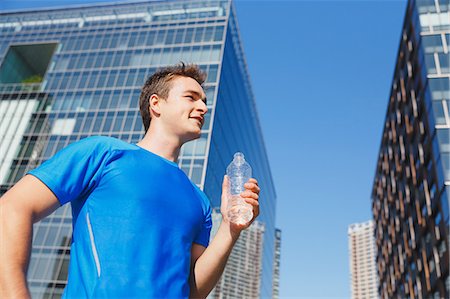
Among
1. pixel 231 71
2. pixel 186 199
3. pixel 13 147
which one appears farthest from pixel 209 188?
pixel 186 199

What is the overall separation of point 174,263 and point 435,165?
2982 cm

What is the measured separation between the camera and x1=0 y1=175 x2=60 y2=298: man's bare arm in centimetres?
144

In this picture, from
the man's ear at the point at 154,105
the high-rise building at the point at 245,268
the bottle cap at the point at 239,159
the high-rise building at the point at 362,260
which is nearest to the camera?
the man's ear at the point at 154,105

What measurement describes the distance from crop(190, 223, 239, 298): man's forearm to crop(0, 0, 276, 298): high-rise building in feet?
91.4

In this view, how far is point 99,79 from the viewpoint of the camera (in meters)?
38.5

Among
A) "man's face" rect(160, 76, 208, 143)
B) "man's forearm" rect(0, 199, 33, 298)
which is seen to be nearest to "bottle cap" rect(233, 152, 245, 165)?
"man's face" rect(160, 76, 208, 143)

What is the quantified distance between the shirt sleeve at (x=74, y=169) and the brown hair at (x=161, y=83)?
651 mm

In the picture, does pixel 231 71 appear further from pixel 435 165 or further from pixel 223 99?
pixel 435 165

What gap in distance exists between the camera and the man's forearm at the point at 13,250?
4.67 ft

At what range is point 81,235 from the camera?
1.80 metres

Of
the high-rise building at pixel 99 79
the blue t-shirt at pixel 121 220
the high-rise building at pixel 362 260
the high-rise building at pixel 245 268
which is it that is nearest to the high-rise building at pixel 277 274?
the high-rise building at pixel 362 260

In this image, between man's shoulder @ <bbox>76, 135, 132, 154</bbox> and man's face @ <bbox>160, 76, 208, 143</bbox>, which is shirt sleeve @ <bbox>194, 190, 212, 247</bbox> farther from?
man's shoulder @ <bbox>76, 135, 132, 154</bbox>

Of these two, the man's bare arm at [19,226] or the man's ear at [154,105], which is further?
the man's ear at [154,105]

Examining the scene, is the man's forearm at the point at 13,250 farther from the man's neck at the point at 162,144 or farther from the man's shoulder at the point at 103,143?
the man's neck at the point at 162,144
